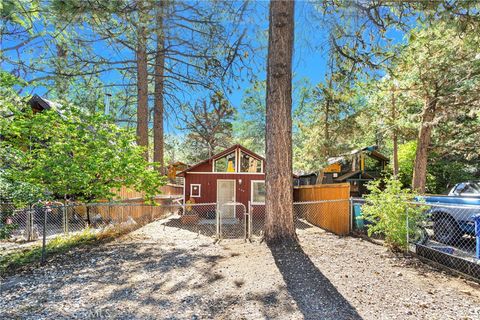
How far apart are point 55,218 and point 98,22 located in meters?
6.01

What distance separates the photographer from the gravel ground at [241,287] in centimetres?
299

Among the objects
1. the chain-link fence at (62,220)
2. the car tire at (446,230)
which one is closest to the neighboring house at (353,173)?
the car tire at (446,230)

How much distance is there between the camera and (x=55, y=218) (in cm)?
869

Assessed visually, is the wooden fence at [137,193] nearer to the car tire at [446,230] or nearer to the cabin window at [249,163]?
the cabin window at [249,163]

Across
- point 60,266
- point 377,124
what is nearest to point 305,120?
point 377,124

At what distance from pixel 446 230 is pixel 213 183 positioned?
9.57m

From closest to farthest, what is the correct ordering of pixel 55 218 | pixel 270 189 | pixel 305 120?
pixel 270 189 → pixel 55 218 → pixel 305 120

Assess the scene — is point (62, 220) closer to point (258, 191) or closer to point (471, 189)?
point (258, 191)

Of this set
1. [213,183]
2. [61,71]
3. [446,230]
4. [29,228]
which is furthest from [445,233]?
[61,71]

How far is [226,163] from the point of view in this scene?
46.9ft

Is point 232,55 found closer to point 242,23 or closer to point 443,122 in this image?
point 242,23

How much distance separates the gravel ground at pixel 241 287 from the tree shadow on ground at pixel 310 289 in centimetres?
1

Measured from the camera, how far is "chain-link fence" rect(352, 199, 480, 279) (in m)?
4.29

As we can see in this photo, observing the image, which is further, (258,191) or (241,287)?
(258,191)
